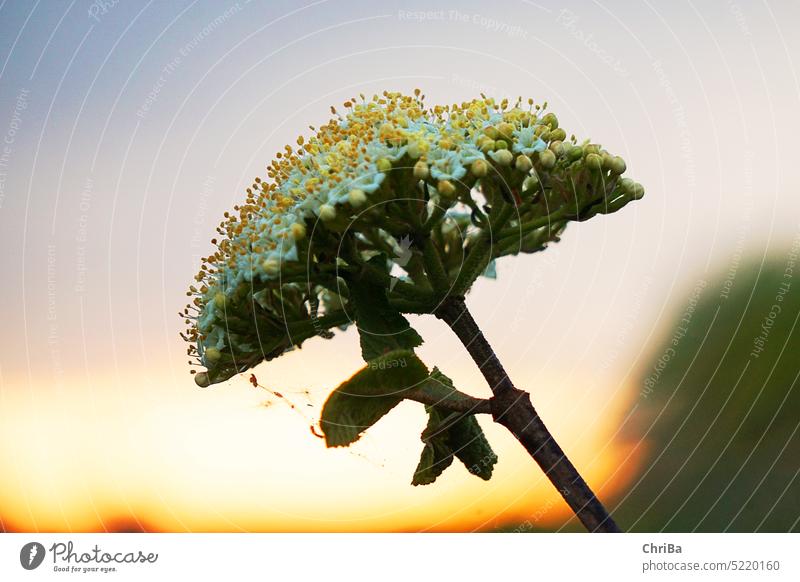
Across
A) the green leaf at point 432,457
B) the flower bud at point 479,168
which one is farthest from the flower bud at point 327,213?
the green leaf at point 432,457

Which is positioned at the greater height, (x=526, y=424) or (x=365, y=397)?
(x=365, y=397)

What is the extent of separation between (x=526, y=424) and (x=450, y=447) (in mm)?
374

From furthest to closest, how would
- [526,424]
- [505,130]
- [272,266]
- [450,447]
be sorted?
[450,447] < [526,424] < [505,130] < [272,266]

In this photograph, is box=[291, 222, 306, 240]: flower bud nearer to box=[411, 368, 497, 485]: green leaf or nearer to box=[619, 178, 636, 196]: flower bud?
box=[411, 368, 497, 485]: green leaf

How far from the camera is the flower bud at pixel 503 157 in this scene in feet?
8.88

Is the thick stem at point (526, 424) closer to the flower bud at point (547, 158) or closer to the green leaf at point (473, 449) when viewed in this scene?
the green leaf at point (473, 449)

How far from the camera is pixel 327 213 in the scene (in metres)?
2.60

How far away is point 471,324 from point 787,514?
1.89 meters

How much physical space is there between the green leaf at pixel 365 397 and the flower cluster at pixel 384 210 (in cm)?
26

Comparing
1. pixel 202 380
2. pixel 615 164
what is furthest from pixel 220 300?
pixel 615 164

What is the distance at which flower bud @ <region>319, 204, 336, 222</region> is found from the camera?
2596mm

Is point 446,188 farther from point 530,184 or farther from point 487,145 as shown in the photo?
point 530,184

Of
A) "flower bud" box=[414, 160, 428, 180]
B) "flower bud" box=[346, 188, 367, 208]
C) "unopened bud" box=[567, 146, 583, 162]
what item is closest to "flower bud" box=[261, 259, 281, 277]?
"flower bud" box=[346, 188, 367, 208]
